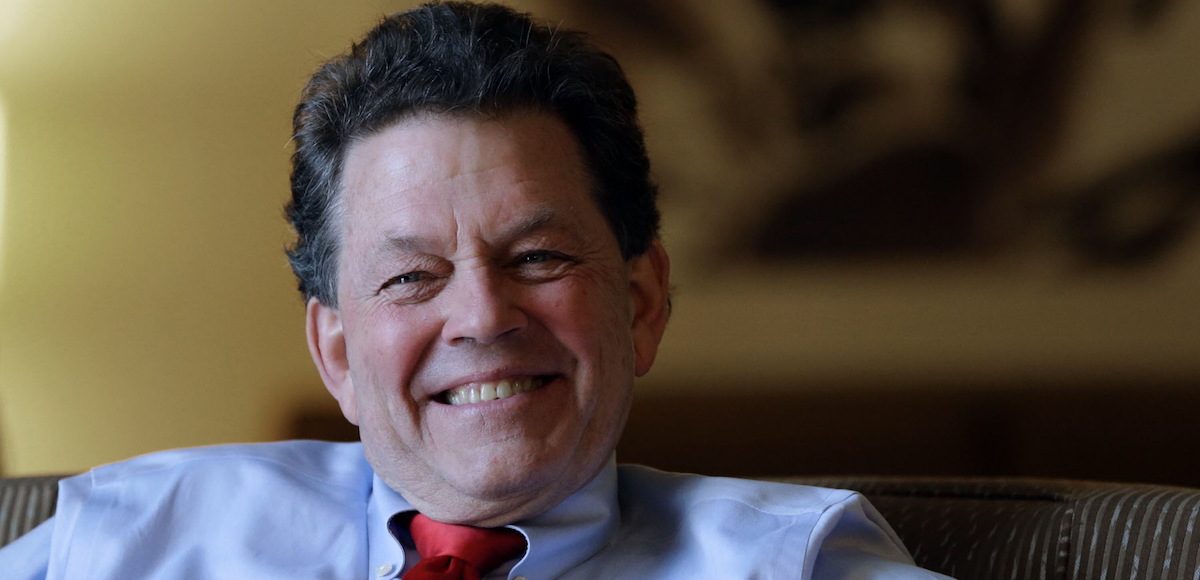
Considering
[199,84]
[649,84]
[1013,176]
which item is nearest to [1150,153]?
[1013,176]

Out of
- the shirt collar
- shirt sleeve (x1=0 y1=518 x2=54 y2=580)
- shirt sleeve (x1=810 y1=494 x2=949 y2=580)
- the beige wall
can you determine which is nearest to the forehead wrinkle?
the shirt collar

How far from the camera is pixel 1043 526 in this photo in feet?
4.38

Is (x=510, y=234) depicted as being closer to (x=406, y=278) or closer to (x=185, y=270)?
(x=406, y=278)

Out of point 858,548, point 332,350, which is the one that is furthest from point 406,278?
point 858,548

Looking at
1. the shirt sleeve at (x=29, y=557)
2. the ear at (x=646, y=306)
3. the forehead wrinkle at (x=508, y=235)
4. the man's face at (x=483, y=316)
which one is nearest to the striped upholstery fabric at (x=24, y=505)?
the shirt sleeve at (x=29, y=557)

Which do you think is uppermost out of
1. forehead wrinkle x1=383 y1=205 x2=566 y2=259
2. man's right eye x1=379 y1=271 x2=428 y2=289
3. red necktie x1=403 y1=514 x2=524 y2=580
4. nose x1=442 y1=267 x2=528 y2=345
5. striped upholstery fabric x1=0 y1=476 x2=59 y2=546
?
forehead wrinkle x1=383 y1=205 x2=566 y2=259

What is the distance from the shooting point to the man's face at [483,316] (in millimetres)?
1214

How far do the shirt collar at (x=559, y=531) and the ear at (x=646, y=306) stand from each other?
0.13m

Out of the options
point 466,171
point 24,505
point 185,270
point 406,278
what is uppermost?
point 466,171

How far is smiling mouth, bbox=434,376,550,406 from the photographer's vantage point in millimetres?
1220

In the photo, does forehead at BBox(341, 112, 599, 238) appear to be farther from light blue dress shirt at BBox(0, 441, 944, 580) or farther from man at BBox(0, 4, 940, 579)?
light blue dress shirt at BBox(0, 441, 944, 580)

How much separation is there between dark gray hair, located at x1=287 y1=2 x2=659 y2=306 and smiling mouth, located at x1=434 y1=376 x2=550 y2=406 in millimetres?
203

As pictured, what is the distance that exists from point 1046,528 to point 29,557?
1.13m

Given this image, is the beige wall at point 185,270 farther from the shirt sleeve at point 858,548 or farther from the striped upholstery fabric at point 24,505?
the shirt sleeve at point 858,548
